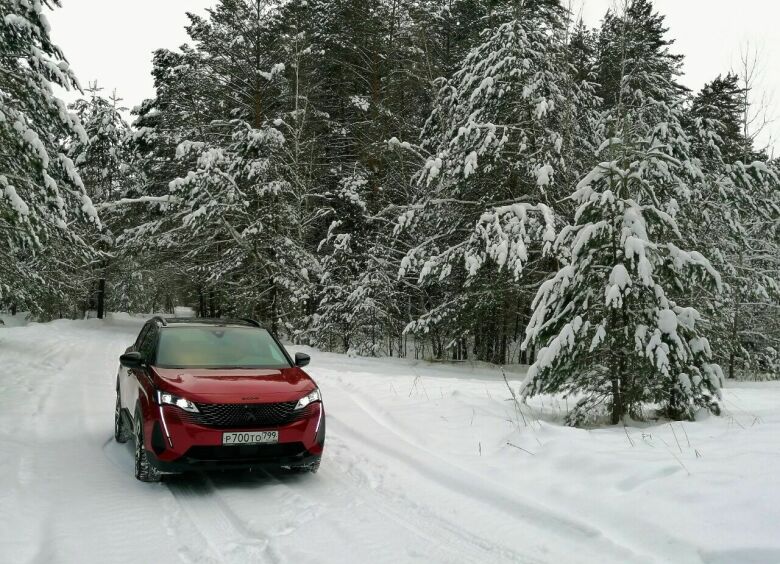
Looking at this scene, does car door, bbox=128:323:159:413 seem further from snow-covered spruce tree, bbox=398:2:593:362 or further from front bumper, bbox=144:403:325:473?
snow-covered spruce tree, bbox=398:2:593:362

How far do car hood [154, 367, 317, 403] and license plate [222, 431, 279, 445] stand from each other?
0.31m

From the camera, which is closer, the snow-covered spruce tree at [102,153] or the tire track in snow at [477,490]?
the tire track in snow at [477,490]

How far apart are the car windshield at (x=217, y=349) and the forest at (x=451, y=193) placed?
3434 millimetres

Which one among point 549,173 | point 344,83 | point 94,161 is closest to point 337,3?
point 344,83

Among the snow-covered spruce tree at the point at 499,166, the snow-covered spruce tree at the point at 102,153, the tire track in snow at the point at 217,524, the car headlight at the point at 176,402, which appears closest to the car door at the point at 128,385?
the car headlight at the point at 176,402

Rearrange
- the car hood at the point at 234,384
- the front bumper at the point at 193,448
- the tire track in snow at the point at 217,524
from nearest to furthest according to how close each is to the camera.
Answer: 1. the tire track in snow at the point at 217,524
2. the front bumper at the point at 193,448
3. the car hood at the point at 234,384

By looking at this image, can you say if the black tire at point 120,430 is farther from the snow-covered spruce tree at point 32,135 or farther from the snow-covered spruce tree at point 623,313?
the snow-covered spruce tree at point 623,313

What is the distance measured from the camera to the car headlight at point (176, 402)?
18.5 ft

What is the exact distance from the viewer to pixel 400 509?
17.2 ft

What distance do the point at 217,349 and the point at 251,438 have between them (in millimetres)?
1748

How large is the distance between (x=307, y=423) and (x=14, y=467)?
10.6 ft

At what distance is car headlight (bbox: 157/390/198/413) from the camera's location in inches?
222

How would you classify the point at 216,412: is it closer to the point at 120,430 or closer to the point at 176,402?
the point at 176,402

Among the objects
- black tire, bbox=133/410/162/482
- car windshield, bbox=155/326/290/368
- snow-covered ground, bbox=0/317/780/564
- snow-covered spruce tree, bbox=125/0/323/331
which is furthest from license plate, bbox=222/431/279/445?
snow-covered spruce tree, bbox=125/0/323/331
